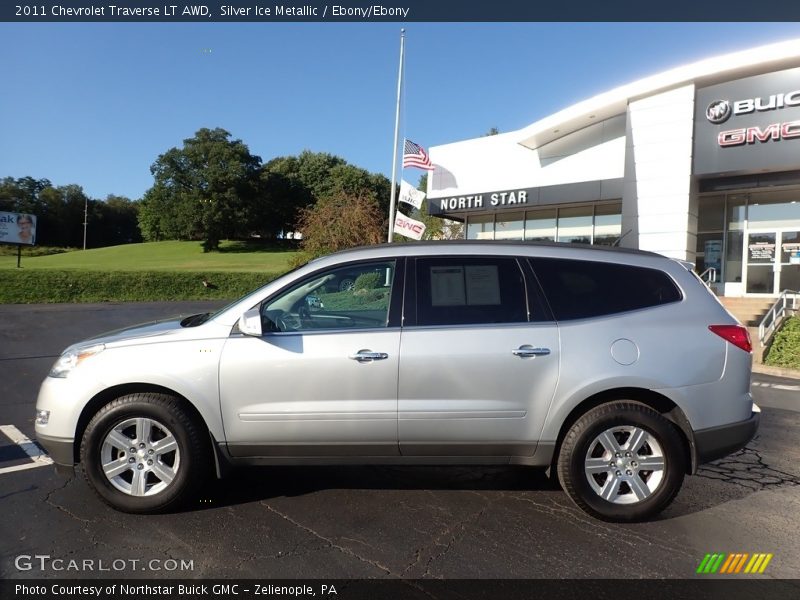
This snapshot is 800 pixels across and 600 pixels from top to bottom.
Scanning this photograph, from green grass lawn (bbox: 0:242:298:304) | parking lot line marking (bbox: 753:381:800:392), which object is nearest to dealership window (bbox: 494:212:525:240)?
green grass lawn (bbox: 0:242:298:304)

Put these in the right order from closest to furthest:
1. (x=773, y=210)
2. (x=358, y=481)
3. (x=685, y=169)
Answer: (x=358, y=481)
(x=685, y=169)
(x=773, y=210)

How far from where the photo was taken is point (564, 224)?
69.9ft

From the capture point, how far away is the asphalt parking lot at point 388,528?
3.05m

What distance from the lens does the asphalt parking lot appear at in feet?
10.0

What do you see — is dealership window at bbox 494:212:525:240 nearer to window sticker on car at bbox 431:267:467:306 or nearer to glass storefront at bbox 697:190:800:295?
glass storefront at bbox 697:190:800:295

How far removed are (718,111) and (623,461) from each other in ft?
52.3

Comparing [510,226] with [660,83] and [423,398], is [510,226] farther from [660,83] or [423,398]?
[423,398]

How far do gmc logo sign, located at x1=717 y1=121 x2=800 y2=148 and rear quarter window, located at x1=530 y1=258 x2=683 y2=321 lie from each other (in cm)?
1453

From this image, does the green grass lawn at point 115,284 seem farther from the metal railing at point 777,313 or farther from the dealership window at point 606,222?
the metal railing at point 777,313

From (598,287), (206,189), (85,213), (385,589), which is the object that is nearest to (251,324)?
(385,589)

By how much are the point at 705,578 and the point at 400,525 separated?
1770mm

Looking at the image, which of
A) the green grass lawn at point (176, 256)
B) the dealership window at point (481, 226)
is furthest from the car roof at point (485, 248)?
the green grass lawn at point (176, 256)

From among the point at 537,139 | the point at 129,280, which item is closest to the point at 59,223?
the point at 129,280

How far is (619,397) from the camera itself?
3.72 meters
